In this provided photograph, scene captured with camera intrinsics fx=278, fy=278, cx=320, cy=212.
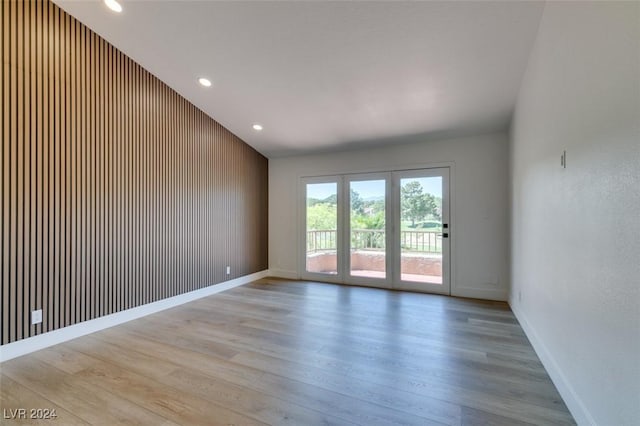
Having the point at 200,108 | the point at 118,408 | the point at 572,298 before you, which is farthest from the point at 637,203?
the point at 200,108

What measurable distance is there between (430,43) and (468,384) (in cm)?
287

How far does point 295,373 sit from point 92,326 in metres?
2.41

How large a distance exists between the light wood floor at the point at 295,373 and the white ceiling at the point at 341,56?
2.68 meters

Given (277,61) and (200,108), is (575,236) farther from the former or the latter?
(200,108)

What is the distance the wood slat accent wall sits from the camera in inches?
97.7

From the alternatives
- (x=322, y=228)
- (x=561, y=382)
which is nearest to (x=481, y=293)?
(x=561, y=382)

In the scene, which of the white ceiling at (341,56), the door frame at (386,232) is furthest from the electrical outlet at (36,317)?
the door frame at (386,232)

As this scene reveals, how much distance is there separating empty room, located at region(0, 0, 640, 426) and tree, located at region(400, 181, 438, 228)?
0.11ft

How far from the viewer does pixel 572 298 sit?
1.77m

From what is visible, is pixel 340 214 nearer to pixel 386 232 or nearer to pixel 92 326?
pixel 386 232

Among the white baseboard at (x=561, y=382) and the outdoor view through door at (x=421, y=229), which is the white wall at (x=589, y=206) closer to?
the white baseboard at (x=561, y=382)

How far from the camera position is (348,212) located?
5195 millimetres

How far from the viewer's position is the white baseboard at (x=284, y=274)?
5.70 m

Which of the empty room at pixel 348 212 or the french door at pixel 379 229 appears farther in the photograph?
the french door at pixel 379 229
